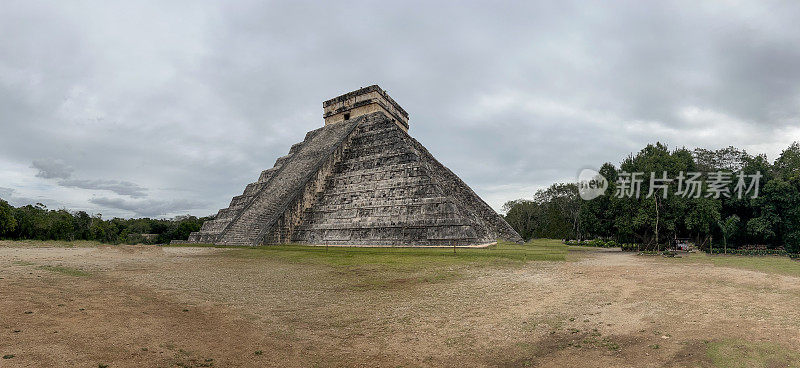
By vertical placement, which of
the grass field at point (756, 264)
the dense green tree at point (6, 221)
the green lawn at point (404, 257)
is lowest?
the grass field at point (756, 264)

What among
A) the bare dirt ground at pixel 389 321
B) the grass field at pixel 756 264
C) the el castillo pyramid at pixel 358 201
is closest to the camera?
the bare dirt ground at pixel 389 321

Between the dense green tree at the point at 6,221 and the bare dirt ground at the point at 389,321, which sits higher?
the dense green tree at the point at 6,221

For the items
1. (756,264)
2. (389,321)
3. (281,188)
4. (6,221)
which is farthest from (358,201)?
(6,221)

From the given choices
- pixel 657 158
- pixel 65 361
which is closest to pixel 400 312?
pixel 65 361

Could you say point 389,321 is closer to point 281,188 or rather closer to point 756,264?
point 756,264

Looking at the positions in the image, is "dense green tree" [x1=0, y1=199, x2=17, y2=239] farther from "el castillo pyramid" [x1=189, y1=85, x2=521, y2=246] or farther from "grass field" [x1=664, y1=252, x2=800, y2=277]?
"grass field" [x1=664, y1=252, x2=800, y2=277]

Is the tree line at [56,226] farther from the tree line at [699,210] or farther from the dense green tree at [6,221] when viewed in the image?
the tree line at [699,210]

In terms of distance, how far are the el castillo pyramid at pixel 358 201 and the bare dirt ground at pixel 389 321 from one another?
29.5 feet

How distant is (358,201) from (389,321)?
1535 cm

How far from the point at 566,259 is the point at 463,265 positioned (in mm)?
5254

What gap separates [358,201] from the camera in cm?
2112

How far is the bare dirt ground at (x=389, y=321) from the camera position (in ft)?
14.6

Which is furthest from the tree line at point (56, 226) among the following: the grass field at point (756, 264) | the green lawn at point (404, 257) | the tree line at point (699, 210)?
the grass field at point (756, 264)

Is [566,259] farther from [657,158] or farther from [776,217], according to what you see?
[776,217]
